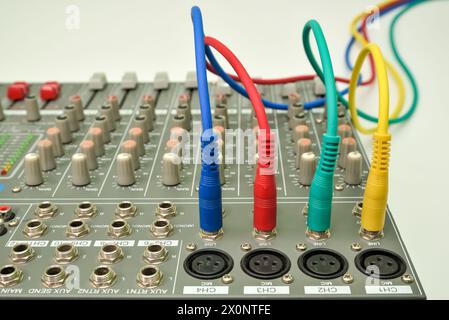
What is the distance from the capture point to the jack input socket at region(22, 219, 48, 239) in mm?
1346

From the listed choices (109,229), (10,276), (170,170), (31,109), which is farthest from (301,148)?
(31,109)

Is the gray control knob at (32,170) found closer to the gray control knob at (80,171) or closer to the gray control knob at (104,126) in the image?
the gray control knob at (80,171)

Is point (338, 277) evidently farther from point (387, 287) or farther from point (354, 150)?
point (354, 150)

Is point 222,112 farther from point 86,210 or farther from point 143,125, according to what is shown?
point 86,210

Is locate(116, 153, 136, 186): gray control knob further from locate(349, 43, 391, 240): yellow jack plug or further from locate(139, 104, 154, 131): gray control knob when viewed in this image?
locate(349, 43, 391, 240): yellow jack plug

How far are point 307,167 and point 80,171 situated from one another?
0.56 meters

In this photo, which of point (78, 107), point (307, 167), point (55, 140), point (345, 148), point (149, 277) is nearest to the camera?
point (149, 277)

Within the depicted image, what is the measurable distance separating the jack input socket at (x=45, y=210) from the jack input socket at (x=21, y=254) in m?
0.13

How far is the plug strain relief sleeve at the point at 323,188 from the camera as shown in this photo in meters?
1.19

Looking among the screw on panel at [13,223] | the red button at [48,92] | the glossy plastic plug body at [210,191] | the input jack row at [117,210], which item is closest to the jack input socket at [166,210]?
the input jack row at [117,210]

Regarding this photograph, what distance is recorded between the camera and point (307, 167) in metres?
1.50

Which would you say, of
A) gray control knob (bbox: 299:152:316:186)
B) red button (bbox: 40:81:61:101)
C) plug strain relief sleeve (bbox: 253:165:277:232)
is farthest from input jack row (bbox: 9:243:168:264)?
red button (bbox: 40:81:61:101)

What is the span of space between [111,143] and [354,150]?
2.25ft

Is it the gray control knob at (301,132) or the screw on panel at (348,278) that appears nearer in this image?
the screw on panel at (348,278)
